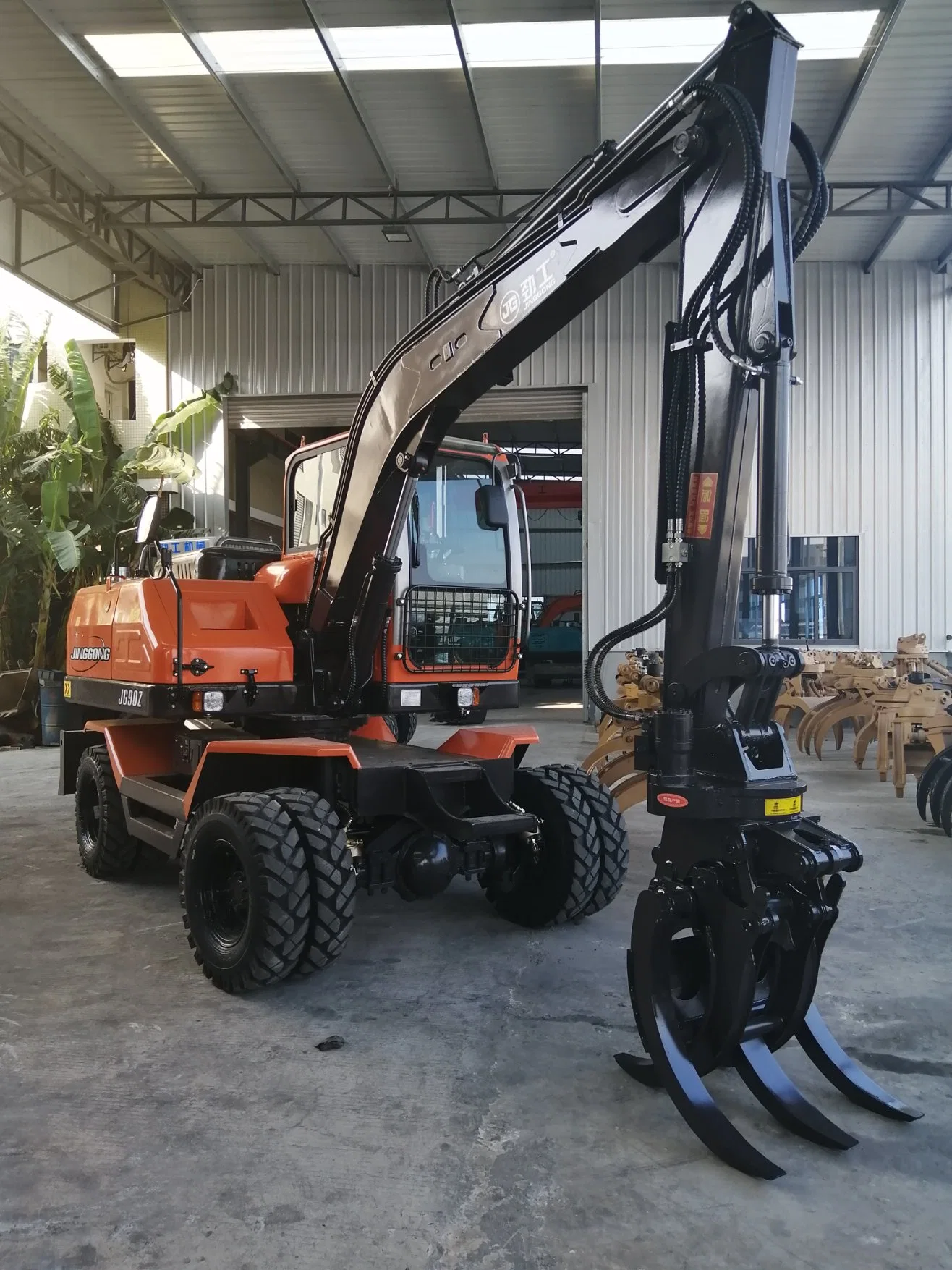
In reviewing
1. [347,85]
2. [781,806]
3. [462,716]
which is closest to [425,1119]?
[781,806]

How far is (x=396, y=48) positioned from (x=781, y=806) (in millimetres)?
9424

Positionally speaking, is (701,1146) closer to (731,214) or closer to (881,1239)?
(881,1239)

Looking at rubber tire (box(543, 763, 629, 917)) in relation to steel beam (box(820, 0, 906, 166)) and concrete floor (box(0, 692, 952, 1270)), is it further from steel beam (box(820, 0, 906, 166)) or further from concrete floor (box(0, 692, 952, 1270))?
steel beam (box(820, 0, 906, 166))

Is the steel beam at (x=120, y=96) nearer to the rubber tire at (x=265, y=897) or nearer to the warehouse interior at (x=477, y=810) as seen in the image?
the warehouse interior at (x=477, y=810)

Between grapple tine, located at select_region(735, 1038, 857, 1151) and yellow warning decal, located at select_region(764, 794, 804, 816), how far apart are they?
2.41 ft

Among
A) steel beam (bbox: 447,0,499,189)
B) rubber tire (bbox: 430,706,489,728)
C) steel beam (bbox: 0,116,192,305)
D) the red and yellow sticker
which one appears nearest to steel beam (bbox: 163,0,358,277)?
steel beam (bbox: 0,116,192,305)

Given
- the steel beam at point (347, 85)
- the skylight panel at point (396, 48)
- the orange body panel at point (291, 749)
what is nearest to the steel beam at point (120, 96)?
the steel beam at point (347, 85)

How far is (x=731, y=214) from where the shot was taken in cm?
307

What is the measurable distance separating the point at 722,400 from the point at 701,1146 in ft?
7.51

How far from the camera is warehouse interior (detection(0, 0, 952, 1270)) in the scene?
2697 mm

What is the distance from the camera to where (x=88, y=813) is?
20.5ft

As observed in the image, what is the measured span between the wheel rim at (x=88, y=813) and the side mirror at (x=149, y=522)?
5.56 ft

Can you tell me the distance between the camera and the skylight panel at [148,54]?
9586 millimetres

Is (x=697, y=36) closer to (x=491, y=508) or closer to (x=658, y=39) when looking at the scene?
(x=658, y=39)
